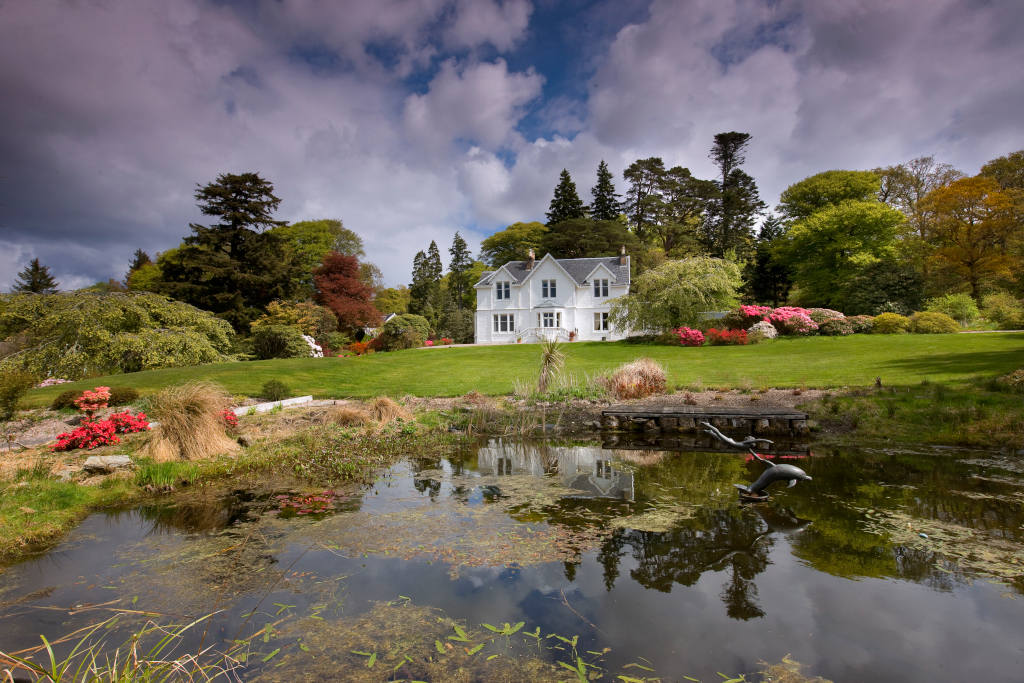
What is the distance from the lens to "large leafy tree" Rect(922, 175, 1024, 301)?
27.7m

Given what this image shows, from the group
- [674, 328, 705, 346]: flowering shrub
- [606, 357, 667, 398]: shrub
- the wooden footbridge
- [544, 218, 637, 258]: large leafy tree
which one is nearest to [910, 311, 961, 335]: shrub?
[674, 328, 705, 346]: flowering shrub

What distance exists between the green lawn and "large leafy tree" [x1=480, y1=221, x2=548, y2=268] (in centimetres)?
2874

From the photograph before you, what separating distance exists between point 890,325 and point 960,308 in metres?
6.48

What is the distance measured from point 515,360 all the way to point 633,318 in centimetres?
859

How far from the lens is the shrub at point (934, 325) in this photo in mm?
21516

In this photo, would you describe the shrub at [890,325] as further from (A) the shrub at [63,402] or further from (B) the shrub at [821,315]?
(A) the shrub at [63,402]

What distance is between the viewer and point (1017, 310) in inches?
867

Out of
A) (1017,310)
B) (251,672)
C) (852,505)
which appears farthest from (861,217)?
(251,672)

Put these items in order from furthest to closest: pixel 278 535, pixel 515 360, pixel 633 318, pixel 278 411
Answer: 1. pixel 633 318
2. pixel 515 360
3. pixel 278 411
4. pixel 278 535

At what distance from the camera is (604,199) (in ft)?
171

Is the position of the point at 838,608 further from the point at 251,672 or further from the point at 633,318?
the point at 633,318

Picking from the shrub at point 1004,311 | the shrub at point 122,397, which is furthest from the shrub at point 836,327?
the shrub at point 122,397

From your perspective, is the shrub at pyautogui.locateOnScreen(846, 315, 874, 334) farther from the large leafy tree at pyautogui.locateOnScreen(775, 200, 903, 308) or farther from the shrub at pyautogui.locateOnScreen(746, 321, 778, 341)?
the large leafy tree at pyautogui.locateOnScreen(775, 200, 903, 308)

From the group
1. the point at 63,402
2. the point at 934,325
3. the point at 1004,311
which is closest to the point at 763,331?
the point at 934,325
